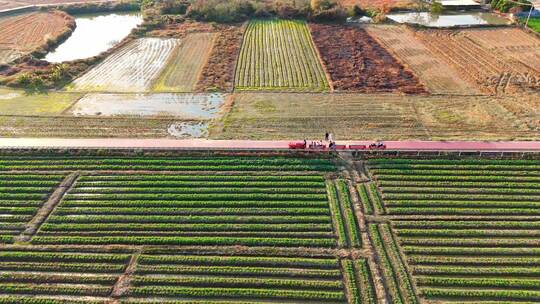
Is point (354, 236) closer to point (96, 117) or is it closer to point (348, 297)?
point (348, 297)

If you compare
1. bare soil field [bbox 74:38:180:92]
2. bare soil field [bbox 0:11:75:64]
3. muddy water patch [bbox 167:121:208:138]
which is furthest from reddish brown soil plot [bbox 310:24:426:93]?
bare soil field [bbox 0:11:75:64]

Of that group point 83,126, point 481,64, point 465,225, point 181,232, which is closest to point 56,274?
point 181,232

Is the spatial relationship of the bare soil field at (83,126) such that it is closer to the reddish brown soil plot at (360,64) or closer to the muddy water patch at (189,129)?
the muddy water patch at (189,129)

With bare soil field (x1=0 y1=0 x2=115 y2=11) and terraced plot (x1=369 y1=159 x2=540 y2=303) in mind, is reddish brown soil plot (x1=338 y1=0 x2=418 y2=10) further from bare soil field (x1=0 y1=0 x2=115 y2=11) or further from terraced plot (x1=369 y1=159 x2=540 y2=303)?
bare soil field (x1=0 y1=0 x2=115 y2=11)

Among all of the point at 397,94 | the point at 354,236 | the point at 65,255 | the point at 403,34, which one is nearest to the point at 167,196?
the point at 65,255

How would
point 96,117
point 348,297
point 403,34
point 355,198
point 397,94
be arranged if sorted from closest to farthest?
point 348,297
point 355,198
point 96,117
point 397,94
point 403,34
